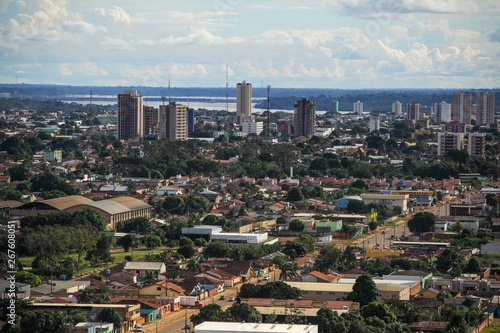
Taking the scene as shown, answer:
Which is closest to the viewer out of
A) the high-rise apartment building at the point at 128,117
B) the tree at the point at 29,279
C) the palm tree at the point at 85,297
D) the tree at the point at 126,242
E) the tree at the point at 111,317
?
the tree at the point at 111,317

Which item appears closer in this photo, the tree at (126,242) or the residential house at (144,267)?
the residential house at (144,267)

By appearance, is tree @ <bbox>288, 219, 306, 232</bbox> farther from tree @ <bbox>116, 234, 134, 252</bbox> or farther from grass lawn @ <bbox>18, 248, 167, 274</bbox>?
tree @ <bbox>116, 234, 134, 252</bbox>

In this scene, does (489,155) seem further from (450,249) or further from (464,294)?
(464,294)

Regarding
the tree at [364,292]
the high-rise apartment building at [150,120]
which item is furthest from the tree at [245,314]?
the high-rise apartment building at [150,120]

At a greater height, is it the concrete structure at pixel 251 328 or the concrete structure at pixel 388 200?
the concrete structure at pixel 251 328

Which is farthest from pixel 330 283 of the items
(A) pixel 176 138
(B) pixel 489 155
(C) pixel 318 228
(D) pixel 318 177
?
(A) pixel 176 138

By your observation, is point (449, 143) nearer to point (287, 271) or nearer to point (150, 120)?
point (150, 120)

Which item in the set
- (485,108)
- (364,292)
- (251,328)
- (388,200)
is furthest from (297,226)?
(485,108)

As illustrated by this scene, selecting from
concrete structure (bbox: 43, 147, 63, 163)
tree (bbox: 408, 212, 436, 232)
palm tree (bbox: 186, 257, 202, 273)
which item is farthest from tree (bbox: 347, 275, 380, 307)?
concrete structure (bbox: 43, 147, 63, 163)

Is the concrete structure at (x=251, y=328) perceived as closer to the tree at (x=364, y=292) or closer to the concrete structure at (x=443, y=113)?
the tree at (x=364, y=292)
